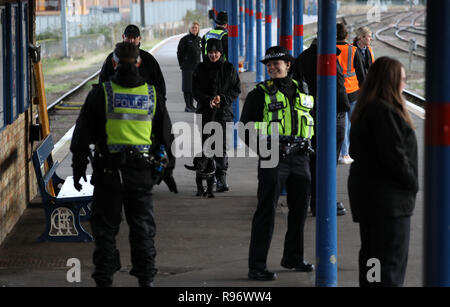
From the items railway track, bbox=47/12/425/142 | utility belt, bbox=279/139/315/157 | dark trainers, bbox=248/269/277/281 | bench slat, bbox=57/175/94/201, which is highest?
utility belt, bbox=279/139/315/157

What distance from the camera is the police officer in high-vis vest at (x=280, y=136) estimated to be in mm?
7363

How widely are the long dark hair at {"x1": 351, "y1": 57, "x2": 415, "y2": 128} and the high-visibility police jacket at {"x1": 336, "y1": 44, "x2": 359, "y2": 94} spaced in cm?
531

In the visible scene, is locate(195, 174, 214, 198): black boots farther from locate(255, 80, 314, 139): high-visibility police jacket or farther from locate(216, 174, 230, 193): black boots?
locate(255, 80, 314, 139): high-visibility police jacket

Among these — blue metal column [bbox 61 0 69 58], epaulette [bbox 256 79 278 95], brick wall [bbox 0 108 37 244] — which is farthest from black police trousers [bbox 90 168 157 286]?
blue metal column [bbox 61 0 69 58]

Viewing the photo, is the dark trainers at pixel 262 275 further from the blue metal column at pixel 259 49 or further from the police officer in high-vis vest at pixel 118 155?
the blue metal column at pixel 259 49

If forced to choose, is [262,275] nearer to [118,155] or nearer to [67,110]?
[118,155]

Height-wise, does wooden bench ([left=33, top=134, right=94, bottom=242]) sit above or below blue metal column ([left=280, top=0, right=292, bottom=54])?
below

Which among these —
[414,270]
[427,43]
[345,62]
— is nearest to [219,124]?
[345,62]

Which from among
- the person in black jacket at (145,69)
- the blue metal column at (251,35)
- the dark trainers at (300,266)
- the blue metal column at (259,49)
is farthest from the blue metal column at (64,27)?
the dark trainers at (300,266)

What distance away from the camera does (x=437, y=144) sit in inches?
153

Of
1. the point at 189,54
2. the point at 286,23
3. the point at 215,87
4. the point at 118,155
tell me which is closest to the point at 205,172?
the point at 215,87

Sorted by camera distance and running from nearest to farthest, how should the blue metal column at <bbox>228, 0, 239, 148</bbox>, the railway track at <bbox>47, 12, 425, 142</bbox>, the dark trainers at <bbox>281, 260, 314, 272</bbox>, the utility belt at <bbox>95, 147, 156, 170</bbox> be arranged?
the utility belt at <bbox>95, 147, 156, 170</bbox>, the dark trainers at <bbox>281, 260, 314, 272</bbox>, the blue metal column at <bbox>228, 0, 239, 148</bbox>, the railway track at <bbox>47, 12, 425, 142</bbox>

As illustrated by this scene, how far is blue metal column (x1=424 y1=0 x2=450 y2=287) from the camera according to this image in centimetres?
384
